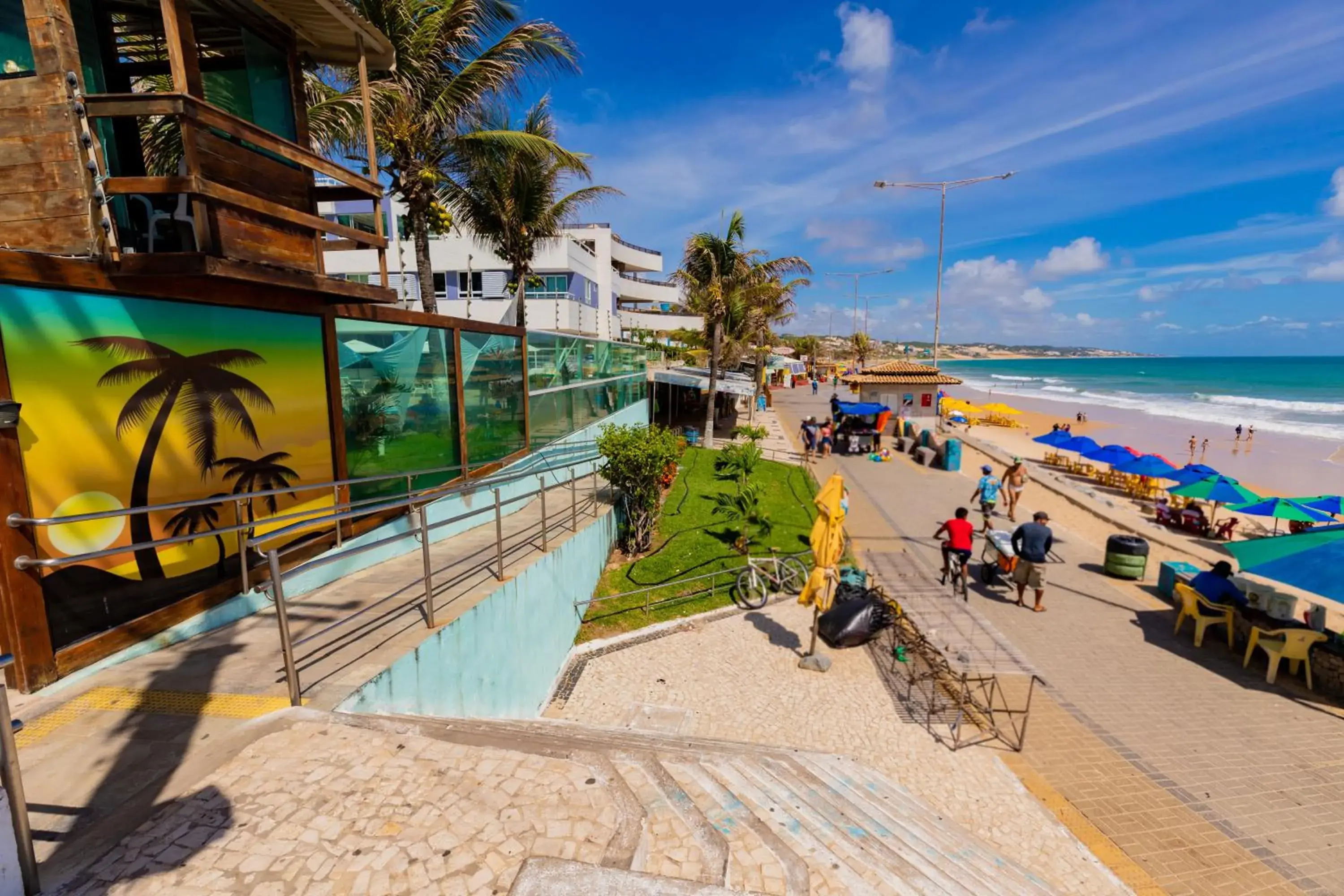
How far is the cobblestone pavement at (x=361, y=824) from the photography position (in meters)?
2.40

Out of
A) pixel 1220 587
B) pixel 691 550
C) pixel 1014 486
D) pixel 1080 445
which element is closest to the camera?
pixel 1220 587

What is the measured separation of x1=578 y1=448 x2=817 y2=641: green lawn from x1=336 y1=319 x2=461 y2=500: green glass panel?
12.0 feet

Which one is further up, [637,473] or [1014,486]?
[637,473]

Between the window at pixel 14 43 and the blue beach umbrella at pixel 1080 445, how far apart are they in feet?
82.8

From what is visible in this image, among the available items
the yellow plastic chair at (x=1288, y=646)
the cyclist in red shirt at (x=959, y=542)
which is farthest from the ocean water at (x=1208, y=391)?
the cyclist in red shirt at (x=959, y=542)

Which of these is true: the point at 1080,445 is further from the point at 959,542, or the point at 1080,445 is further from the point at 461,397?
the point at 461,397

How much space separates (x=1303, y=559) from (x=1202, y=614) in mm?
1640

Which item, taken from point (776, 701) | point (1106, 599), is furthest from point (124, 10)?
point (1106, 599)

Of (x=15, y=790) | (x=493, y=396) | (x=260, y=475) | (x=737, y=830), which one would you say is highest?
(x=493, y=396)

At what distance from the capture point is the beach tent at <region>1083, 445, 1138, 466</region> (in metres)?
18.6

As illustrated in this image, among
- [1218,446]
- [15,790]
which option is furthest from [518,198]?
[1218,446]

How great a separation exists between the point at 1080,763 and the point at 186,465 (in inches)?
365

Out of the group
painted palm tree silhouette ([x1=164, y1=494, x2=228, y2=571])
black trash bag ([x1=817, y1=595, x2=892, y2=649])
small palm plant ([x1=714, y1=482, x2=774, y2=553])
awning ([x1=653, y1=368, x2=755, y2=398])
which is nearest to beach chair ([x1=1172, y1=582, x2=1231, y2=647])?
black trash bag ([x1=817, y1=595, x2=892, y2=649])

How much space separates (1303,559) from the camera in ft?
25.1
